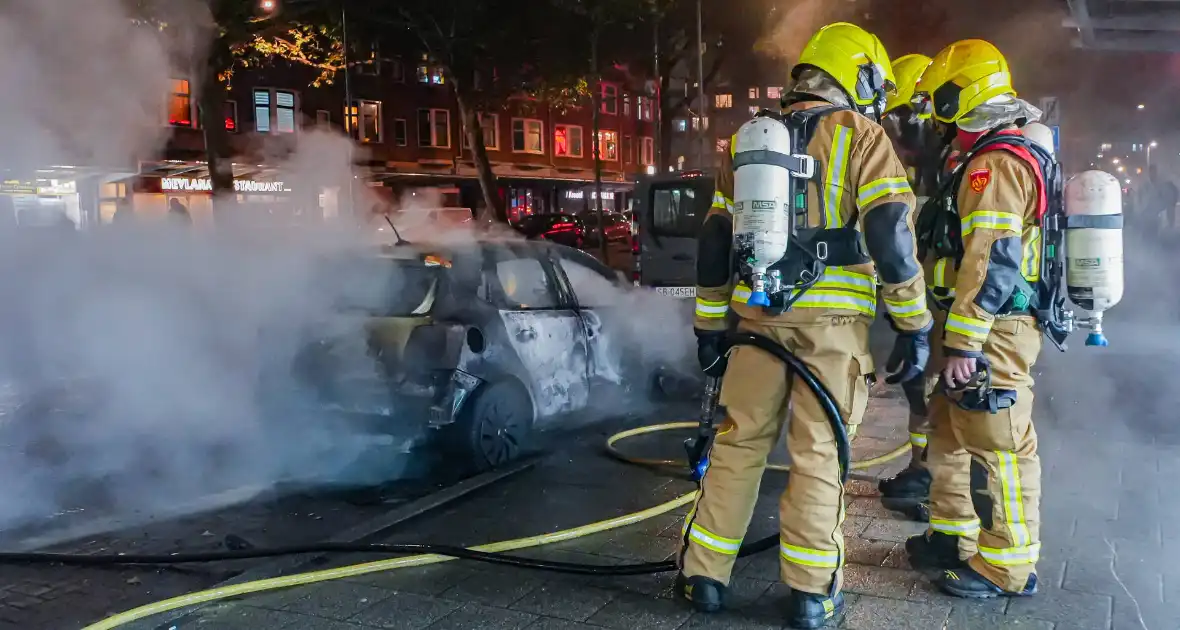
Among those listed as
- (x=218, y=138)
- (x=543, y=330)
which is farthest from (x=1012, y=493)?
(x=218, y=138)

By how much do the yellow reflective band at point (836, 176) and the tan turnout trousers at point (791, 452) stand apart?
0.37 meters

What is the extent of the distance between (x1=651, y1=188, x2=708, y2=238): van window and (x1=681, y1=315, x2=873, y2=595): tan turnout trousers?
8.99 metres

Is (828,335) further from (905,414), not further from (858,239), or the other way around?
(905,414)

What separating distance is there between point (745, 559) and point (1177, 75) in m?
10.3

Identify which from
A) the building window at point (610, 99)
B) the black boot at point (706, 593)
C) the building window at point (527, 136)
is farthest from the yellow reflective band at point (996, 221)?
the building window at point (610, 99)

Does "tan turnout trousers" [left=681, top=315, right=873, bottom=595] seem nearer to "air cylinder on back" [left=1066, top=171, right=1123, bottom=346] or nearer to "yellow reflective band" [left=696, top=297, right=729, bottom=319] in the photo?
"yellow reflective band" [left=696, top=297, right=729, bottom=319]

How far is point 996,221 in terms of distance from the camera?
3480 millimetres

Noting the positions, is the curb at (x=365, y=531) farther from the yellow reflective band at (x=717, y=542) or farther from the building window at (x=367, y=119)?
the building window at (x=367, y=119)

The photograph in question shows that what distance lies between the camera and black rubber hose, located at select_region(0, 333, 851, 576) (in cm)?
338

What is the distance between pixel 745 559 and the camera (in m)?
4.09

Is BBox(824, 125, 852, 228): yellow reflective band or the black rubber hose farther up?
BBox(824, 125, 852, 228): yellow reflective band

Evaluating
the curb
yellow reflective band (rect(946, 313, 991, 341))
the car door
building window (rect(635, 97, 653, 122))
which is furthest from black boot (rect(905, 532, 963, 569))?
building window (rect(635, 97, 653, 122))

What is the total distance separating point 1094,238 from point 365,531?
345 cm

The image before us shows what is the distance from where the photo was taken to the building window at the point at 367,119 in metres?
35.3
